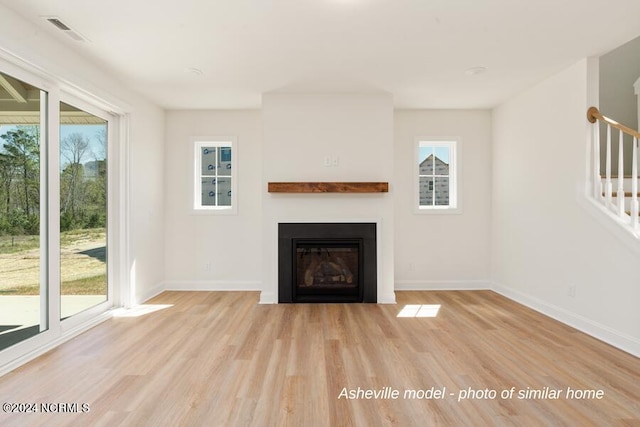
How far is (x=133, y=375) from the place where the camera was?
229 cm

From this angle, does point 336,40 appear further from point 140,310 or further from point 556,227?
point 140,310

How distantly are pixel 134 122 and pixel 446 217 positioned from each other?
4.13 metres

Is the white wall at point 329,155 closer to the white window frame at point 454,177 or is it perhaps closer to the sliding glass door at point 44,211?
the white window frame at point 454,177

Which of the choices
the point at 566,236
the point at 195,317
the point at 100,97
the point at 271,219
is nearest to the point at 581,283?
the point at 566,236

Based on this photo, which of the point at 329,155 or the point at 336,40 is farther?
the point at 329,155

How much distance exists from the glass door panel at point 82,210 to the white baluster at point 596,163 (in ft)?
15.5

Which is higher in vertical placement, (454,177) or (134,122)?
(134,122)

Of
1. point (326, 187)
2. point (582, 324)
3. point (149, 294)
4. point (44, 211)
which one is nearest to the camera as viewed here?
point (44, 211)

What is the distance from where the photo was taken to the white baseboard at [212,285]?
4770 mm

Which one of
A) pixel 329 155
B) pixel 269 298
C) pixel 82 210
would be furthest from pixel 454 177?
pixel 82 210

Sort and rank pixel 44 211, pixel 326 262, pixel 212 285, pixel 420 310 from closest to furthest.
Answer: pixel 44 211, pixel 420 310, pixel 326 262, pixel 212 285

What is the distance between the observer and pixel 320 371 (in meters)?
2.34

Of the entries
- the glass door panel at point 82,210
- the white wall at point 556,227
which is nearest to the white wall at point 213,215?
the glass door panel at point 82,210

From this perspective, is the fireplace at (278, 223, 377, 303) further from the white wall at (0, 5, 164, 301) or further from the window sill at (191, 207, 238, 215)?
the white wall at (0, 5, 164, 301)
